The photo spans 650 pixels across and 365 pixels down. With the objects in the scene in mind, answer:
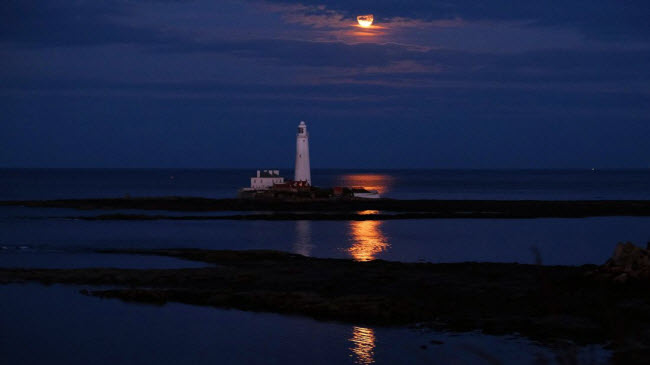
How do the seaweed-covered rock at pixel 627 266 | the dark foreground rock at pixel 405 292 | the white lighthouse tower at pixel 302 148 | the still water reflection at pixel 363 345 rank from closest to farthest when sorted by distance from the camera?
the still water reflection at pixel 363 345 → the dark foreground rock at pixel 405 292 → the seaweed-covered rock at pixel 627 266 → the white lighthouse tower at pixel 302 148

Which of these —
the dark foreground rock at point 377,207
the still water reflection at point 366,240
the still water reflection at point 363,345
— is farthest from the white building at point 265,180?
the still water reflection at point 363,345

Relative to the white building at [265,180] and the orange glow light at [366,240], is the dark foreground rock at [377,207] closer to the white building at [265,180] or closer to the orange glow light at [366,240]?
the white building at [265,180]

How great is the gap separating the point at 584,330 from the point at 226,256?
15.8m

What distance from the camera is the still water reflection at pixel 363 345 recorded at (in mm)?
15328

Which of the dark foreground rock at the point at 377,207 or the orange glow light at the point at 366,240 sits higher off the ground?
the dark foreground rock at the point at 377,207

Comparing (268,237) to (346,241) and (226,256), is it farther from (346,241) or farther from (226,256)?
(226,256)

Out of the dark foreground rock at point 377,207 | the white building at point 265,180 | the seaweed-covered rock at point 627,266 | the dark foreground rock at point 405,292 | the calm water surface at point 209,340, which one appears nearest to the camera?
the calm water surface at point 209,340

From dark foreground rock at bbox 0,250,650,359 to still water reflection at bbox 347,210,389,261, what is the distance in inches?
234

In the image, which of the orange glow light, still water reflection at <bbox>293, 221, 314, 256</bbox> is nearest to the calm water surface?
the orange glow light

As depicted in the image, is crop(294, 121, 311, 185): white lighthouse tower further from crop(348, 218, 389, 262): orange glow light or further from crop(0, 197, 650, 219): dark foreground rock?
crop(348, 218, 389, 262): orange glow light

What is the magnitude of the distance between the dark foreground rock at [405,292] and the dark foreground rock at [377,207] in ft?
95.9

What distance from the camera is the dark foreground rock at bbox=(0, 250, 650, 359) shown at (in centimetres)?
1717

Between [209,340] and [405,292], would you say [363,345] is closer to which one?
[209,340]

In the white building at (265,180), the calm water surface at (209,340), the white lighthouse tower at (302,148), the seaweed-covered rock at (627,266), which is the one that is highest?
the white lighthouse tower at (302,148)
